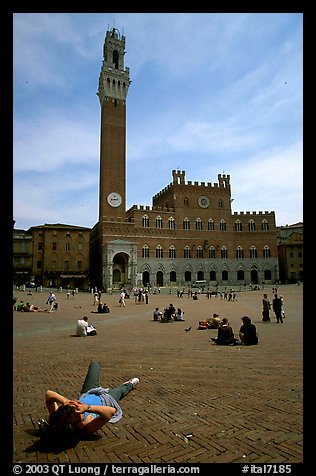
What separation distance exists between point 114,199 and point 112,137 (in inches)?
400

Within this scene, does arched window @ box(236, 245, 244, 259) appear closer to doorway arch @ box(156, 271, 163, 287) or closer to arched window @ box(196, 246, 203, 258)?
arched window @ box(196, 246, 203, 258)

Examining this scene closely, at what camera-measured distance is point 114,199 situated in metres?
50.2

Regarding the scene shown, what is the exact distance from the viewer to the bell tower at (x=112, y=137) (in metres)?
49.9

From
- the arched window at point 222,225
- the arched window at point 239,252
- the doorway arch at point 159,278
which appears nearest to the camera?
the doorway arch at point 159,278

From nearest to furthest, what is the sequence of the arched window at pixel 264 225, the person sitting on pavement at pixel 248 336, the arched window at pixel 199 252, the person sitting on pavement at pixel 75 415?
the person sitting on pavement at pixel 75 415 → the person sitting on pavement at pixel 248 336 → the arched window at pixel 199 252 → the arched window at pixel 264 225

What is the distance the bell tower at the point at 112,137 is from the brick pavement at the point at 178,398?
40.7m

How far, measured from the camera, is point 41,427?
370 centimetres

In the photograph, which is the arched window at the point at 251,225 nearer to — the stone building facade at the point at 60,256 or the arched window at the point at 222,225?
the arched window at the point at 222,225

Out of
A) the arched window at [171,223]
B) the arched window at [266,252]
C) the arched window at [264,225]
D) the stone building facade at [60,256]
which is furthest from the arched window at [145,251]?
the arched window at [264,225]

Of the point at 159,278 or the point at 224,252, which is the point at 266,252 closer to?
the point at 224,252

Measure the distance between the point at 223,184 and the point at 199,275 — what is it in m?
17.3
